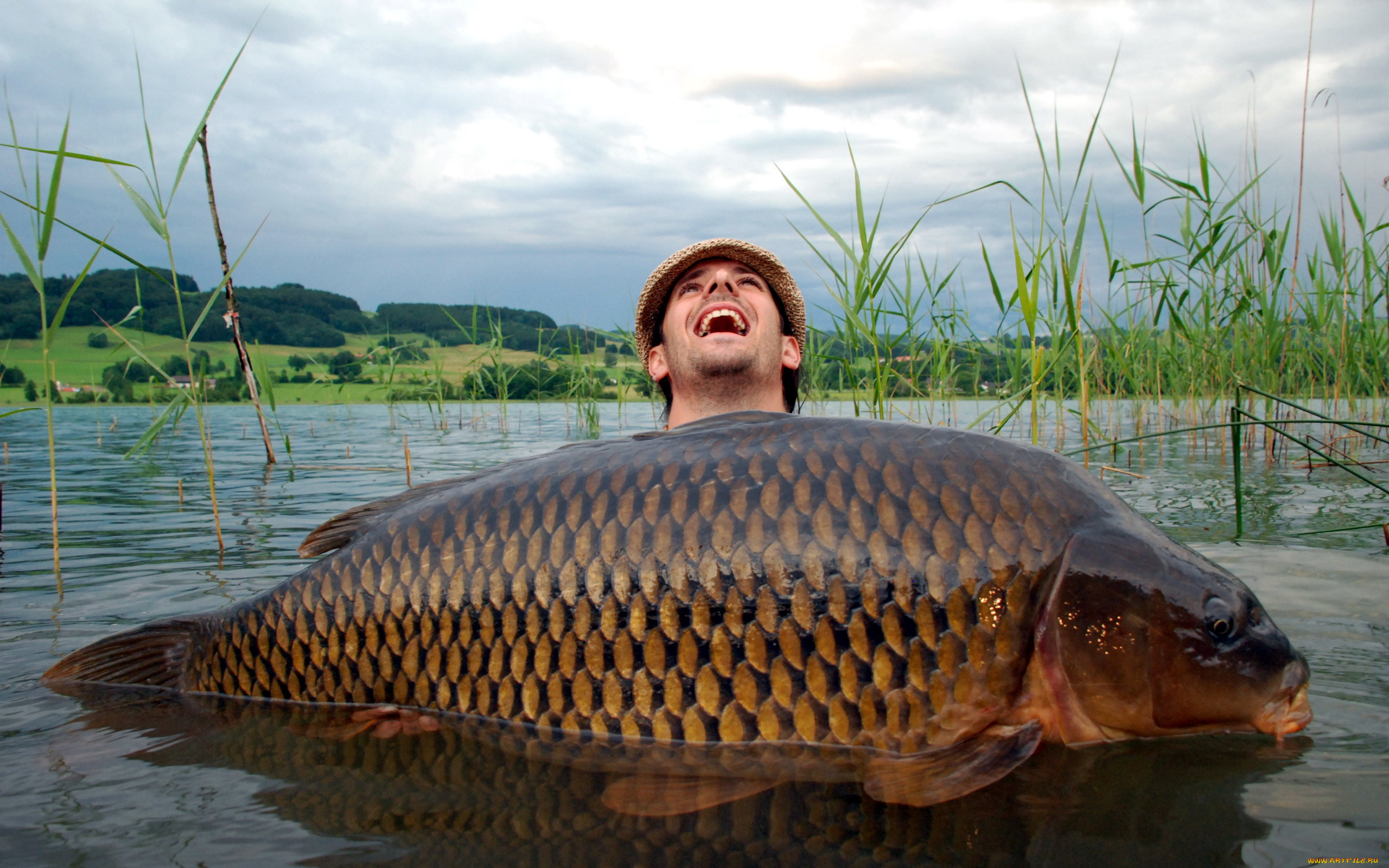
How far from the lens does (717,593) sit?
5.76ft

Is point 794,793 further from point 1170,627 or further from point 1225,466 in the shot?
point 1225,466

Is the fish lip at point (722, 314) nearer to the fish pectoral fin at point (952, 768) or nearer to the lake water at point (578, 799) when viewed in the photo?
the lake water at point (578, 799)

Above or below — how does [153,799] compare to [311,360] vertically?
below

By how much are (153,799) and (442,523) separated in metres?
0.81

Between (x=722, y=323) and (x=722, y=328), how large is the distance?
0.03 m

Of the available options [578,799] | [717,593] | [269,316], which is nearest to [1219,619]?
[717,593]

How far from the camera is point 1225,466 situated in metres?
6.64

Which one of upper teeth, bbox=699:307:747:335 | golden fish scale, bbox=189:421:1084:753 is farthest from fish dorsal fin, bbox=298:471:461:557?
upper teeth, bbox=699:307:747:335

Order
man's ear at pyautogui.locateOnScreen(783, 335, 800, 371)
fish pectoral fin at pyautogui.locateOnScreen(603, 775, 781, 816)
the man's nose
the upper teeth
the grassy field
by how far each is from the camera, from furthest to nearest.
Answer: man's ear at pyautogui.locateOnScreen(783, 335, 800, 371) < the grassy field < the man's nose < the upper teeth < fish pectoral fin at pyautogui.locateOnScreen(603, 775, 781, 816)

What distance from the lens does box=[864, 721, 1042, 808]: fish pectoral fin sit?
1547 mm

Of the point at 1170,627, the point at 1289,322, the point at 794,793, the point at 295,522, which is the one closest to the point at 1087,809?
the point at 1170,627

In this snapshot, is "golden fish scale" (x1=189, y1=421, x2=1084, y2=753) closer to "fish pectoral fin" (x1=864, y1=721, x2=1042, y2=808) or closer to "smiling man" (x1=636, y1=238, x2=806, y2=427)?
"fish pectoral fin" (x1=864, y1=721, x2=1042, y2=808)

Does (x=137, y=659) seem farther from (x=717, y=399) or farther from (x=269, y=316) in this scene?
(x=269, y=316)

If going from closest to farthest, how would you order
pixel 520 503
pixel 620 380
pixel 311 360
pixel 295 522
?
pixel 520 503
pixel 295 522
pixel 620 380
pixel 311 360
